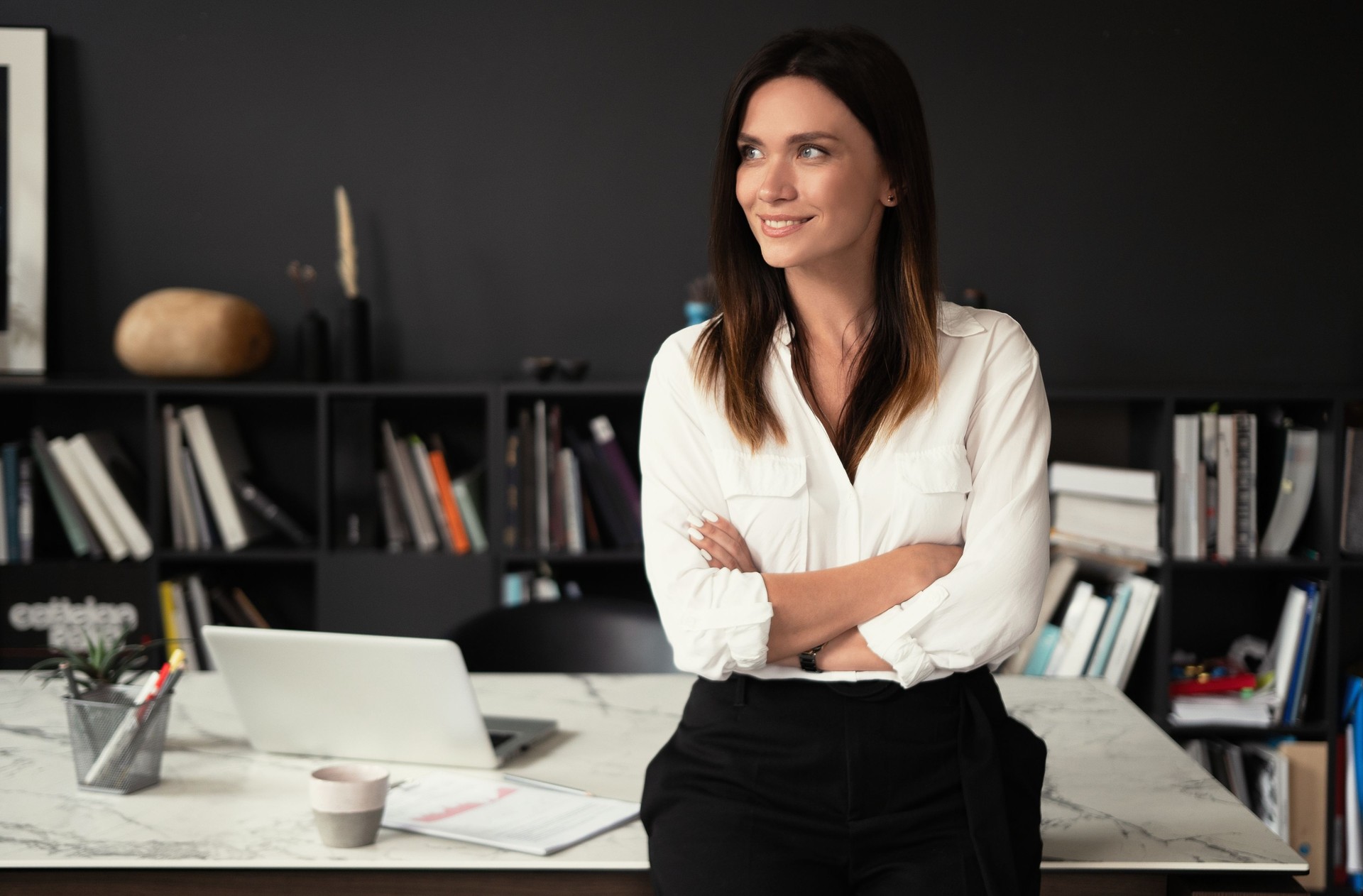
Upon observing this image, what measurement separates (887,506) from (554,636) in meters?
1.09

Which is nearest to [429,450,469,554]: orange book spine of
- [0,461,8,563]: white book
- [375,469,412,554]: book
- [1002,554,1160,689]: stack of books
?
[375,469,412,554]: book

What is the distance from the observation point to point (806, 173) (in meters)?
1.52

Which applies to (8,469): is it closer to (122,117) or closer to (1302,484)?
(122,117)

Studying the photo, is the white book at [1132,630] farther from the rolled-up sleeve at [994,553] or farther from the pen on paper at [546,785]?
the pen on paper at [546,785]

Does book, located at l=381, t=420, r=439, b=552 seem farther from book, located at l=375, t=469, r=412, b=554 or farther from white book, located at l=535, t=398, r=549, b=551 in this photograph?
→ white book, located at l=535, t=398, r=549, b=551

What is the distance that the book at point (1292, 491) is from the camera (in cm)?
312

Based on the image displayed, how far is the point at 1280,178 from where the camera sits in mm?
3439

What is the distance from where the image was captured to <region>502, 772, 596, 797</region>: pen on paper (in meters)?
1.58

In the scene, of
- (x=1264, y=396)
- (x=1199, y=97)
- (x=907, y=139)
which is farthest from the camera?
(x=1199, y=97)

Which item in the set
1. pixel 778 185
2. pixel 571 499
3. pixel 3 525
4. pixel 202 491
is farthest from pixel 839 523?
pixel 3 525

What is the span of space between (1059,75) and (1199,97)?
396mm

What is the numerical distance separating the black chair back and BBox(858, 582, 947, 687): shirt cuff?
1.00 m

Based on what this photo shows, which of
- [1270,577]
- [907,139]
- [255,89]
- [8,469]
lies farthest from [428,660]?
[1270,577]

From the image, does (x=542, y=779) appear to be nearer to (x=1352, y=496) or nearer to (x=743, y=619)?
(x=743, y=619)
